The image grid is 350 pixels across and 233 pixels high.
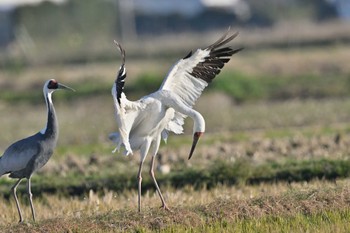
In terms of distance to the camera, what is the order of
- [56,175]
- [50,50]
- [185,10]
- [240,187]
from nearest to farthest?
1. [240,187]
2. [56,175]
3. [50,50]
4. [185,10]

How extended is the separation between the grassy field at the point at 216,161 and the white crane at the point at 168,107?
2.60 ft

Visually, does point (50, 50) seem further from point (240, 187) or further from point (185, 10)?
point (240, 187)

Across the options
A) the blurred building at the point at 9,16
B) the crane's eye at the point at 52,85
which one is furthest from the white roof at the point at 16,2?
the crane's eye at the point at 52,85

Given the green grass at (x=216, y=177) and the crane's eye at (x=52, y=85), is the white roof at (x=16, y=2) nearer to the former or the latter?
the green grass at (x=216, y=177)

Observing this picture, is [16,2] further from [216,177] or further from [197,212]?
[197,212]

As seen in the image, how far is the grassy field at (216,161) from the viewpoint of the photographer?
31.2 ft

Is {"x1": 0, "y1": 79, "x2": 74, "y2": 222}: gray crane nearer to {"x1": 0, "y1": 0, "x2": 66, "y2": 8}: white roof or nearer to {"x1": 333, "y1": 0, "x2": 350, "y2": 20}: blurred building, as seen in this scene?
{"x1": 0, "y1": 0, "x2": 66, "y2": 8}: white roof

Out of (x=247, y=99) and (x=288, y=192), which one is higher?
(x=247, y=99)

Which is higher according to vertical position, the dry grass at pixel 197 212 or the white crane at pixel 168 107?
the white crane at pixel 168 107

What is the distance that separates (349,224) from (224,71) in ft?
67.2

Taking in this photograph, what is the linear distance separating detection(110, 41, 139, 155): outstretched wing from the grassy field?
813 mm

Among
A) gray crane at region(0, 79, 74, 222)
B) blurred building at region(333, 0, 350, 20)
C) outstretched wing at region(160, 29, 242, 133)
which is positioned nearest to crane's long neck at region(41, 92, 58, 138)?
gray crane at region(0, 79, 74, 222)

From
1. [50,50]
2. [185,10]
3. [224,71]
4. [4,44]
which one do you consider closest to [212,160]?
[224,71]

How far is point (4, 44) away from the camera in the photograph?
5666cm
